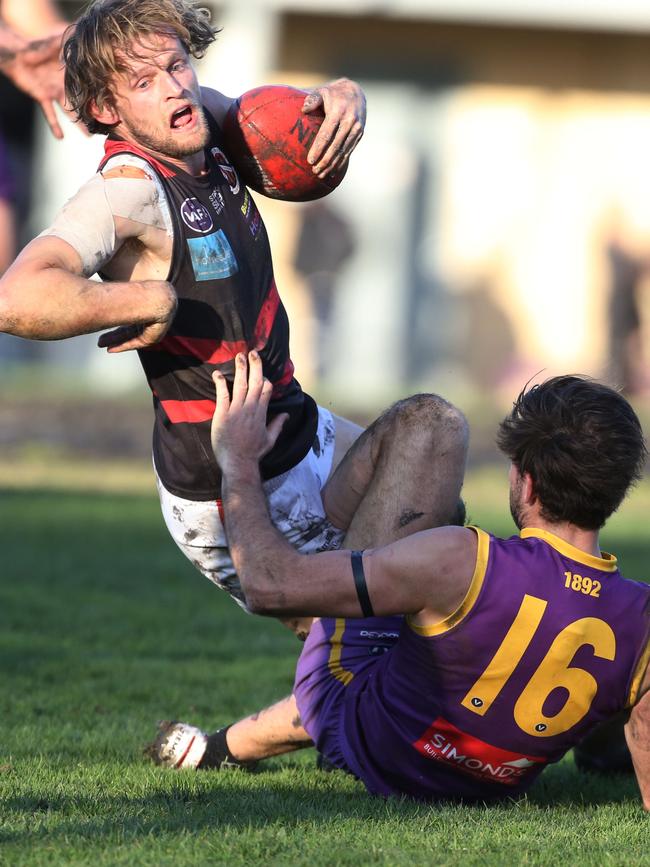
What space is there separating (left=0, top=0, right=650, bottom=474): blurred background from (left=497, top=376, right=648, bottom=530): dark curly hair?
14740 mm

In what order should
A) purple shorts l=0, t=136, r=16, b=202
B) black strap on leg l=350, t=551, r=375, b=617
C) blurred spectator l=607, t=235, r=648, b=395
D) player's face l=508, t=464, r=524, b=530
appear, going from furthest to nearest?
blurred spectator l=607, t=235, r=648, b=395
purple shorts l=0, t=136, r=16, b=202
player's face l=508, t=464, r=524, b=530
black strap on leg l=350, t=551, r=375, b=617

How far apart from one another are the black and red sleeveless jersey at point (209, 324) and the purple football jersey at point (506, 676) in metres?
0.87

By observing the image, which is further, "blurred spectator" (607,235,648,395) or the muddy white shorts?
"blurred spectator" (607,235,648,395)

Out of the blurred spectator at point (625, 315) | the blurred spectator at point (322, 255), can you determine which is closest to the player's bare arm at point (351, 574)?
the blurred spectator at point (322, 255)

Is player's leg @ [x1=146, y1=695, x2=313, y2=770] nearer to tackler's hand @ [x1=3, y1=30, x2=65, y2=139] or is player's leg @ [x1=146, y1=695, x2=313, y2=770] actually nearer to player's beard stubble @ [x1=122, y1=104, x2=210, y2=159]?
player's beard stubble @ [x1=122, y1=104, x2=210, y2=159]

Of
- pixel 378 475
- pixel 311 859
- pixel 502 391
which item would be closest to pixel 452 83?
pixel 502 391

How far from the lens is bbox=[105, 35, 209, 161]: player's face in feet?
14.1

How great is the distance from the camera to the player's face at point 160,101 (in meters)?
4.29

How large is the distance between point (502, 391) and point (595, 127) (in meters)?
3.74

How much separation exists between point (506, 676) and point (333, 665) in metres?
0.75

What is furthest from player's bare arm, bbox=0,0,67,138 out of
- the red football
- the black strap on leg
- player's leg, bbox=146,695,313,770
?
the black strap on leg

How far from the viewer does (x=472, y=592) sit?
3793 mm

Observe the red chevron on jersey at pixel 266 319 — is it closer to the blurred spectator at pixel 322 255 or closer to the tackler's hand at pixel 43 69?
the tackler's hand at pixel 43 69

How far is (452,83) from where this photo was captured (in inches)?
771
